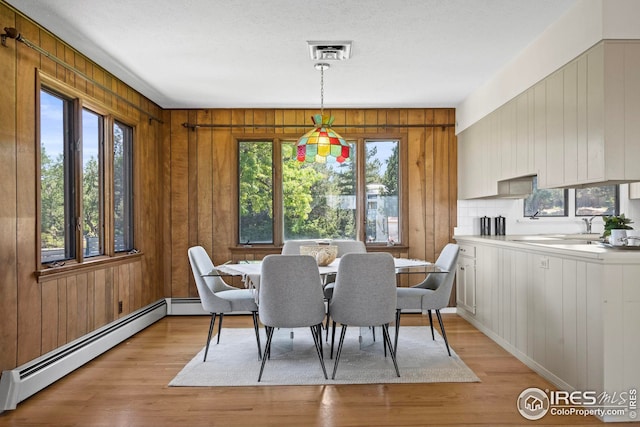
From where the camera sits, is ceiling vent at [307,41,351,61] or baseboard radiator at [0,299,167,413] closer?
baseboard radiator at [0,299,167,413]

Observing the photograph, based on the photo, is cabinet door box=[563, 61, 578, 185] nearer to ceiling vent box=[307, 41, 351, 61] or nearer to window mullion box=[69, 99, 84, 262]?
ceiling vent box=[307, 41, 351, 61]

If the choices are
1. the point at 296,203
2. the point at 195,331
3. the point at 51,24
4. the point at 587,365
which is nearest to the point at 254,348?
the point at 195,331

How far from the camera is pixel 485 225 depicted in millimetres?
5770

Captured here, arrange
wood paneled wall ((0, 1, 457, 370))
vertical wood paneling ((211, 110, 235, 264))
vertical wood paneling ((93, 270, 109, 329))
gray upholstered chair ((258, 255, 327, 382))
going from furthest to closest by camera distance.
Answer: vertical wood paneling ((211, 110, 235, 264)) → vertical wood paneling ((93, 270, 109, 329)) → gray upholstered chair ((258, 255, 327, 382)) → wood paneled wall ((0, 1, 457, 370))

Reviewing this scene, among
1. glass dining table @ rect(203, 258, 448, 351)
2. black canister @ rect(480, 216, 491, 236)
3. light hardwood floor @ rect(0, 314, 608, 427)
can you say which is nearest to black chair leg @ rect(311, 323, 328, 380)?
light hardwood floor @ rect(0, 314, 608, 427)

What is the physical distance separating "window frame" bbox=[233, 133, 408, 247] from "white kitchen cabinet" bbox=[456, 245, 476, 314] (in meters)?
0.75

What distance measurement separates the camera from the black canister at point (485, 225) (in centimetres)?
572

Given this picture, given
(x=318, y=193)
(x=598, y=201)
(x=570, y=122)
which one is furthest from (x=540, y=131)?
(x=318, y=193)

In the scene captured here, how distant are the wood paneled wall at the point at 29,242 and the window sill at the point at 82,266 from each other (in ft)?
0.04

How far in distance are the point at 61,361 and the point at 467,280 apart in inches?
156

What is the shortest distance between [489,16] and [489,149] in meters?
1.91

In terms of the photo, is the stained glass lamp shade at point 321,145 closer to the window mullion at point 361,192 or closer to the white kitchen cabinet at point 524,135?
the white kitchen cabinet at point 524,135

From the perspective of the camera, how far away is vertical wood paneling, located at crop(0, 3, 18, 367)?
301 cm

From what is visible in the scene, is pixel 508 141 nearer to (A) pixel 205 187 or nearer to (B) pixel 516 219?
(B) pixel 516 219
